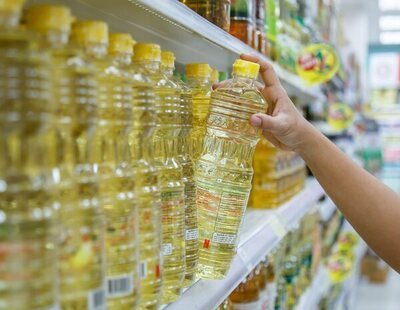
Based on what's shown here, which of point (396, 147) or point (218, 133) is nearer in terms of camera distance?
point (218, 133)

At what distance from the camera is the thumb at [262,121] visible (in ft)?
4.56

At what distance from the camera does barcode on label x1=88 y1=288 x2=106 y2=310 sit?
0.76 meters

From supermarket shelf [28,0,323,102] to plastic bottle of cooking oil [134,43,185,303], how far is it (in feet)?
0.36

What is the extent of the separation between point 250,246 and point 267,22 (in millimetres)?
1180

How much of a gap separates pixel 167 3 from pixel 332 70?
2.08 m

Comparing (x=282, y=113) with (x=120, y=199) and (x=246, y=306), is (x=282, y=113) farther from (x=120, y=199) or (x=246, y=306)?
(x=120, y=199)

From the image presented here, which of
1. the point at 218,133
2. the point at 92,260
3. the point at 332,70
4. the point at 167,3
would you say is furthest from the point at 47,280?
the point at 332,70

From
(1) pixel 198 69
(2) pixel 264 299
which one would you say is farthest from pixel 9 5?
(2) pixel 264 299

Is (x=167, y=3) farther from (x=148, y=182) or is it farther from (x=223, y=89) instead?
(x=223, y=89)

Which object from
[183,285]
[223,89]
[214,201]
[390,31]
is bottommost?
[183,285]

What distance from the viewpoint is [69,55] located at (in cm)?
75

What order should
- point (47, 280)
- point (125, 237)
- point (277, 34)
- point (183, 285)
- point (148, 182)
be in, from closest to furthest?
point (47, 280) → point (125, 237) → point (148, 182) → point (183, 285) → point (277, 34)

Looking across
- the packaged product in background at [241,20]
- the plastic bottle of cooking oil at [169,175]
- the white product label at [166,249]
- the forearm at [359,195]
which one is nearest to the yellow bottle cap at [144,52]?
the plastic bottle of cooking oil at [169,175]

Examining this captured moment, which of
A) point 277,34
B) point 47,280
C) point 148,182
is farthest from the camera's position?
point 277,34
